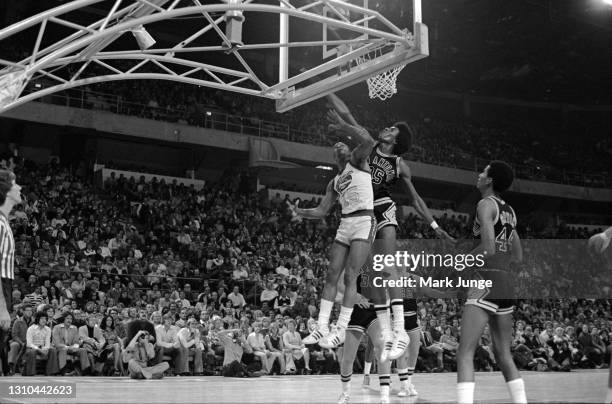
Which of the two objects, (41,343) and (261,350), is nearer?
(41,343)

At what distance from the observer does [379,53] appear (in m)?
11.8

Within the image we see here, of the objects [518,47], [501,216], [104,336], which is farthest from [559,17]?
[501,216]

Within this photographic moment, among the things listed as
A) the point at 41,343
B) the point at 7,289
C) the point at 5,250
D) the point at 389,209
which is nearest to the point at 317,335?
the point at 389,209

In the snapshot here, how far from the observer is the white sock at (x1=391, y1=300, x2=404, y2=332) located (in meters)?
8.19

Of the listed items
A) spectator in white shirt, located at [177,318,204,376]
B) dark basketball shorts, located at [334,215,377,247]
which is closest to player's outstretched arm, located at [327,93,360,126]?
dark basketball shorts, located at [334,215,377,247]

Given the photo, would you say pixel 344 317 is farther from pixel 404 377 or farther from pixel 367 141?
pixel 404 377

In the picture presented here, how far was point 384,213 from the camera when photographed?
852 cm

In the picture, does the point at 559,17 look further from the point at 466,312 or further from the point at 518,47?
Result: the point at 466,312

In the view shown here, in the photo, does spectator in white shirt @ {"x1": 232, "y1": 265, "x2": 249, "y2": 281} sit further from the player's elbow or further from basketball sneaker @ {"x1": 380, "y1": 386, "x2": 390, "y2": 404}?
the player's elbow

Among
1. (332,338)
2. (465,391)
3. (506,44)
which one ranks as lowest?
(465,391)

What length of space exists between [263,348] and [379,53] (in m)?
8.13

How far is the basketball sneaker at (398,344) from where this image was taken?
778 cm

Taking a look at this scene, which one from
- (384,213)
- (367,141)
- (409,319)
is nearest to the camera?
(367,141)

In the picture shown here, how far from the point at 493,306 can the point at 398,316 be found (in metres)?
1.86
